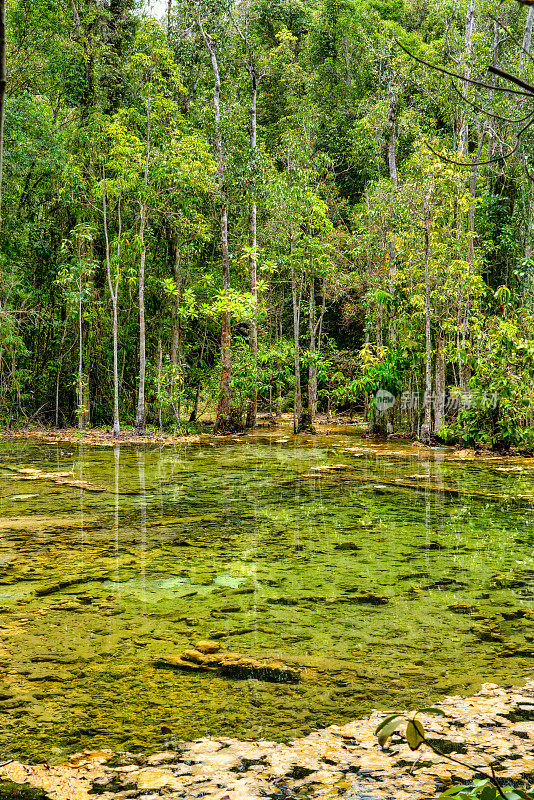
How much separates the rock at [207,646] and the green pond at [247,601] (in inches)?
3.3

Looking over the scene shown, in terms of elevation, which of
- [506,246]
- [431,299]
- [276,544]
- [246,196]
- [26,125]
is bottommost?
[276,544]

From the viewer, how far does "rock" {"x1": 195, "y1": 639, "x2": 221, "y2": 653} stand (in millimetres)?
3402

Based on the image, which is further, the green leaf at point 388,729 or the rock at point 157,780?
the rock at point 157,780

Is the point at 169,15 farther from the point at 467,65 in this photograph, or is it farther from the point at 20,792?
the point at 20,792

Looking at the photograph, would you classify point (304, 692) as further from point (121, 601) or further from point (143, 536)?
point (143, 536)

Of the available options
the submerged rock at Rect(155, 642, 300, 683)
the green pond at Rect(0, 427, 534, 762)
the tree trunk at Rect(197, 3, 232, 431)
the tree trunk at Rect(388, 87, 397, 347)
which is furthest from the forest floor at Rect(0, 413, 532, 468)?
the submerged rock at Rect(155, 642, 300, 683)

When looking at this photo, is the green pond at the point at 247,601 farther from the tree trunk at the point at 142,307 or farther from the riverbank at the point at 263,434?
the tree trunk at the point at 142,307

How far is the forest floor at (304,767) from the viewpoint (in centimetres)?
218

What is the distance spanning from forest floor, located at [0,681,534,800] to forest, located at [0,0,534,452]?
1080 cm

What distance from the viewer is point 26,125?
15.0 meters

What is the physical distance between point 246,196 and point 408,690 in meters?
15.2

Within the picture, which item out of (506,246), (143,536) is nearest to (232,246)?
(506,246)

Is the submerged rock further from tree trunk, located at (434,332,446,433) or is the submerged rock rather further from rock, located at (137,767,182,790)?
tree trunk, located at (434,332,446,433)

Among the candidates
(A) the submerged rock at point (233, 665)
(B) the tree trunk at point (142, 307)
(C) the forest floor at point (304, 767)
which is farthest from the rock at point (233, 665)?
(B) the tree trunk at point (142, 307)
